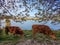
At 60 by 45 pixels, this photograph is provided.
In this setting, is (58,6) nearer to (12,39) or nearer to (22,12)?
(22,12)

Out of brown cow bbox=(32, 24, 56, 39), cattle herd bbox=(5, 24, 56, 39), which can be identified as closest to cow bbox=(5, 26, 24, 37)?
Result: cattle herd bbox=(5, 24, 56, 39)

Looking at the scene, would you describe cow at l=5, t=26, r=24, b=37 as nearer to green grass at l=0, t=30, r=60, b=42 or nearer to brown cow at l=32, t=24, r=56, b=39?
green grass at l=0, t=30, r=60, b=42

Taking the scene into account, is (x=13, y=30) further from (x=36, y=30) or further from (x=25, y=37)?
(x=36, y=30)

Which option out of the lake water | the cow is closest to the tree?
the lake water

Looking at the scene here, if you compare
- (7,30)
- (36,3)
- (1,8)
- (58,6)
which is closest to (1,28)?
(7,30)

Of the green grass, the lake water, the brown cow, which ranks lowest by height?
the green grass

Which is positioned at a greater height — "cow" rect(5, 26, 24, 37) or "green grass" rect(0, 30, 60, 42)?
"cow" rect(5, 26, 24, 37)

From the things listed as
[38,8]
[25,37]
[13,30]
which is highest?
[38,8]

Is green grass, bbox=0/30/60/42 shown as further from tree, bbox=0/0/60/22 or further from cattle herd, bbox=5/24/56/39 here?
tree, bbox=0/0/60/22

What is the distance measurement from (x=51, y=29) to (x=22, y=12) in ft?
1.58

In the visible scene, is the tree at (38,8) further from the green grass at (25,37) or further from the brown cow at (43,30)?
the green grass at (25,37)

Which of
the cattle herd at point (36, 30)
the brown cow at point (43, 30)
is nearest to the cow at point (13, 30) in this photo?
the cattle herd at point (36, 30)

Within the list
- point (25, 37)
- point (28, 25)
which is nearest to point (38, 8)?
point (28, 25)

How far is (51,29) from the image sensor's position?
313 cm
